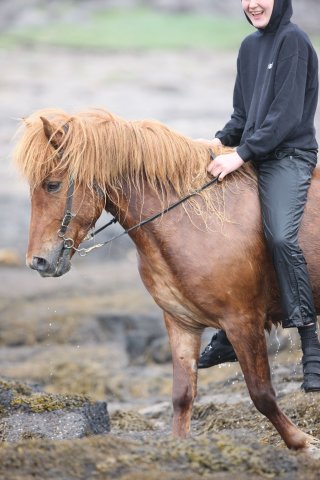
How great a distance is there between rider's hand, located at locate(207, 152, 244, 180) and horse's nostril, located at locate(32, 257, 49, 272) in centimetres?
123

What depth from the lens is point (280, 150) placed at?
21.8 feet

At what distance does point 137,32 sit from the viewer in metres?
30.4

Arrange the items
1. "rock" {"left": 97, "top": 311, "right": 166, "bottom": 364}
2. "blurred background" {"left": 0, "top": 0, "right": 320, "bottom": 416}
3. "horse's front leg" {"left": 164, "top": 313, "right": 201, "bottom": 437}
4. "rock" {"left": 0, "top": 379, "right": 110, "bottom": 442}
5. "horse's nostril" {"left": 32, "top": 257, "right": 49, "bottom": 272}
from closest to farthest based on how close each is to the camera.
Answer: "horse's nostril" {"left": 32, "top": 257, "right": 49, "bottom": 272} < "horse's front leg" {"left": 164, "top": 313, "right": 201, "bottom": 437} < "rock" {"left": 0, "top": 379, "right": 110, "bottom": 442} < "blurred background" {"left": 0, "top": 0, "right": 320, "bottom": 416} < "rock" {"left": 97, "top": 311, "right": 166, "bottom": 364}

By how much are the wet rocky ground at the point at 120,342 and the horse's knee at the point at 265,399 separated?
591mm

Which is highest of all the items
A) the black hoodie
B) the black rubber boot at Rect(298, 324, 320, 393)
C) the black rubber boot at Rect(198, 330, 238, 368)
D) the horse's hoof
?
the black hoodie

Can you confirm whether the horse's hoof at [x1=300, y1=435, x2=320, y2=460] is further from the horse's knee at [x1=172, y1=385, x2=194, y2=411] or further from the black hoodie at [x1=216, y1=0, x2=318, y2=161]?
the black hoodie at [x1=216, y1=0, x2=318, y2=161]

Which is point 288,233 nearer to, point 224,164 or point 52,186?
point 224,164

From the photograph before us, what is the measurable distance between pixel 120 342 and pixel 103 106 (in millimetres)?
3035

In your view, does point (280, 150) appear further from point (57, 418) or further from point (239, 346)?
point (57, 418)

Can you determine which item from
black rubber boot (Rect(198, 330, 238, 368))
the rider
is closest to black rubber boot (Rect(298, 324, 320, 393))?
the rider

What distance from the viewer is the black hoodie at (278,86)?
6457mm

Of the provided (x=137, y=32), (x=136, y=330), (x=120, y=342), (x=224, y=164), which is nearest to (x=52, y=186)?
(x=224, y=164)

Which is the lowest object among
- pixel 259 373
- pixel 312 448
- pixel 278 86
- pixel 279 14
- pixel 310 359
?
pixel 312 448

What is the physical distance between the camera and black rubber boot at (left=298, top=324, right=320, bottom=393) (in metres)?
6.44
